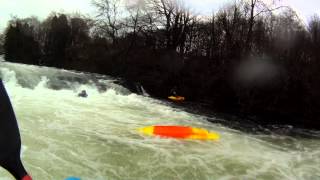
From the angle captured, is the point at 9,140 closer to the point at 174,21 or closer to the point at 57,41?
the point at 174,21

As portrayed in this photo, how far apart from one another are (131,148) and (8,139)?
682cm

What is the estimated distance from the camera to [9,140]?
1.32m

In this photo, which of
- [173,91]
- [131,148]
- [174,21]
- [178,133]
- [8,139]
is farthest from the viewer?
[174,21]

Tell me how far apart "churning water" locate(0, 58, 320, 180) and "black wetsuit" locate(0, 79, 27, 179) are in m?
4.43

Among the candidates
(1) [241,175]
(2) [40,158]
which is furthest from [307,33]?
(2) [40,158]

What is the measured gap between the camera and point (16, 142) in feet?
4.43

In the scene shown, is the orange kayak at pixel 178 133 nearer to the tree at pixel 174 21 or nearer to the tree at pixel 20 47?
the tree at pixel 174 21

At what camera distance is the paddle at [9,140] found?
51.7 inches

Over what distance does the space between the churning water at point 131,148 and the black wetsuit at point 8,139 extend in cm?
443

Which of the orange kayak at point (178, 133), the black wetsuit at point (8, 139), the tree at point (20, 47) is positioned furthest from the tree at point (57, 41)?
the black wetsuit at point (8, 139)

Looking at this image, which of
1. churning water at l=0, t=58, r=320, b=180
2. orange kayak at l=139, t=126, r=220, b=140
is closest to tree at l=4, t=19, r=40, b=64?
churning water at l=0, t=58, r=320, b=180

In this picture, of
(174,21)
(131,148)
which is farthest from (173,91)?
(131,148)

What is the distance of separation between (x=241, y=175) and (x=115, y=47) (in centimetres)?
2805

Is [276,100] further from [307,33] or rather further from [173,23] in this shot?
[173,23]
